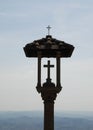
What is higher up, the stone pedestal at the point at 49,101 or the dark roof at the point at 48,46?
the dark roof at the point at 48,46

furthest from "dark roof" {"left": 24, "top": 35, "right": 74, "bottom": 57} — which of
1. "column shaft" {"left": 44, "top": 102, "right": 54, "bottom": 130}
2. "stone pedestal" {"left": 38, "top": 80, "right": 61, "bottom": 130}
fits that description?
"column shaft" {"left": 44, "top": 102, "right": 54, "bottom": 130}

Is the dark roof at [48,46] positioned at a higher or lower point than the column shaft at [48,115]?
higher

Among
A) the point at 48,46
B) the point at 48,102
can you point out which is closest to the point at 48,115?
the point at 48,102

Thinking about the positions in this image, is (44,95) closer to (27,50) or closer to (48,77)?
(48,77)

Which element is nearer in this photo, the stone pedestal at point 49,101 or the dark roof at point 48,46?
the stone pedestal at point 49,101

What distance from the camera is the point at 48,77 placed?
1432 cm

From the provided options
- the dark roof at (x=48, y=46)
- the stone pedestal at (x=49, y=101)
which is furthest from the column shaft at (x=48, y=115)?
the dark roof at (x=48, y=46)

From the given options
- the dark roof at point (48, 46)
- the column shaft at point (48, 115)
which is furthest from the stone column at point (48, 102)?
the dark roof at point (48, 46)

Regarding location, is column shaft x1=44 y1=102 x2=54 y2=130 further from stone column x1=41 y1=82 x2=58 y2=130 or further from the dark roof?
the dark roof

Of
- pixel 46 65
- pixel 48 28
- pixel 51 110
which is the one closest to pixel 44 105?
pixel 51 110

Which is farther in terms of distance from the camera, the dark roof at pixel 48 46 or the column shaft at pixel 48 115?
the dark roof at pixel 48 46

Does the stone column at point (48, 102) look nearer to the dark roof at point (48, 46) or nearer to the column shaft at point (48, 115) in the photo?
the column shaft at point (48, 115)

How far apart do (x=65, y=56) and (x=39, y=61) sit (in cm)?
110

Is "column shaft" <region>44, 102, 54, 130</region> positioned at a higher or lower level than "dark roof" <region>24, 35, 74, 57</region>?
lower
